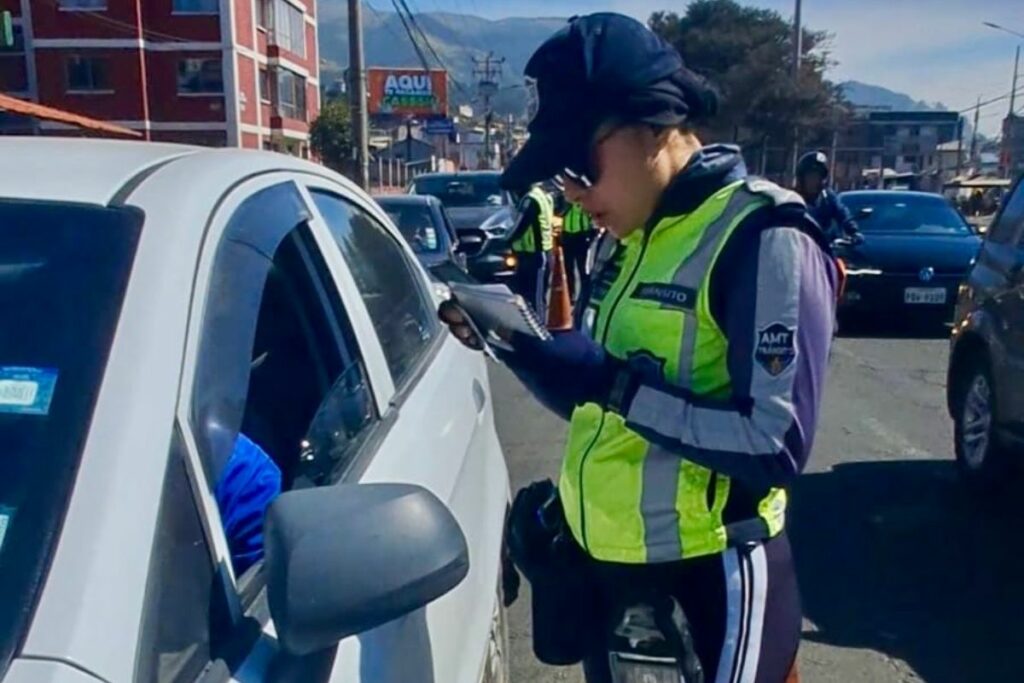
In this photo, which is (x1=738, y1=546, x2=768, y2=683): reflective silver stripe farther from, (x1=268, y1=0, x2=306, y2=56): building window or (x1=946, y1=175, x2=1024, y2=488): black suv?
(x1=268, y1=0, x2=306, y2=56): building window

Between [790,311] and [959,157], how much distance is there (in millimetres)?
82964

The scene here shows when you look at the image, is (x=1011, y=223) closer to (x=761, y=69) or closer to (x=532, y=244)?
(x=532, y=244)

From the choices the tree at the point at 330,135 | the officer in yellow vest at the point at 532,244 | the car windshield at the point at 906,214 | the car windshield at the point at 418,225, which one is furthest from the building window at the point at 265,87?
the officer in yellow vest at the point at 532,244

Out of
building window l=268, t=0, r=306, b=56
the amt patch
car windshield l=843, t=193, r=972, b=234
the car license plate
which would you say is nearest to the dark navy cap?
the amt patch

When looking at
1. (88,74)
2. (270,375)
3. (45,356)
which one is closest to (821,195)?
(270,375)

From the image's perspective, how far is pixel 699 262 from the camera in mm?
1949

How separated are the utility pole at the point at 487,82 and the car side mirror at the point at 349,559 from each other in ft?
234

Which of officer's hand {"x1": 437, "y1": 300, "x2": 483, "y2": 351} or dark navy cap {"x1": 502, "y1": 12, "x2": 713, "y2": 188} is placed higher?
dark navy cap {"x1": 502, "y1": 12, "x2": 713, "y2": 188}

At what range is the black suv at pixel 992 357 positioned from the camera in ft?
17.2

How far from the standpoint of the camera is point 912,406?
315 inches

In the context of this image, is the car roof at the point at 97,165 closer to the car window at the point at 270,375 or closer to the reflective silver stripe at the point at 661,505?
the car window at the point at 270,375


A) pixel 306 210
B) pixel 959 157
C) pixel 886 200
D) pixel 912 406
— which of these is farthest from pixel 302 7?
pixel 306 210

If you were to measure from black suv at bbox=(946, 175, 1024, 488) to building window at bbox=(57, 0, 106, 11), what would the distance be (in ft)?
148

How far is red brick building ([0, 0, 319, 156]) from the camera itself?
45.0 meters
